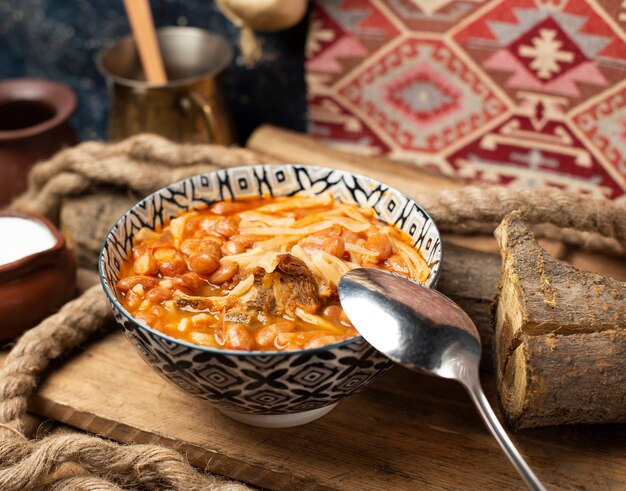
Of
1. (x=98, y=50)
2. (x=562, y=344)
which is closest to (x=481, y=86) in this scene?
(x=562, y=344)

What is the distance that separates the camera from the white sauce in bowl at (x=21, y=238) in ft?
7.92

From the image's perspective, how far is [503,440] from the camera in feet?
5.15

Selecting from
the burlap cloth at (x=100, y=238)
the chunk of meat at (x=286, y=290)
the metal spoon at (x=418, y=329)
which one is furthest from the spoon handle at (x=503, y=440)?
the burlap cloth at (x=100, y=238)

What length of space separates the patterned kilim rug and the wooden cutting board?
52.3 inches

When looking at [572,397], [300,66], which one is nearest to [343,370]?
[572,397]

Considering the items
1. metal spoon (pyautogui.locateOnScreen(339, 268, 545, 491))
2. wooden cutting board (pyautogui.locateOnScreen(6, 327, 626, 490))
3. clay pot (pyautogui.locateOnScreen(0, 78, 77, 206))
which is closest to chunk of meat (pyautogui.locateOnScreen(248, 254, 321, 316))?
metal spoon (pyautogui.locateOnScreen(339, 268, 545, 491))

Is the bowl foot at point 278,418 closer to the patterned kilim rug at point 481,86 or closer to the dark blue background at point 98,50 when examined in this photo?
the patterned kilim rug at point 481,86

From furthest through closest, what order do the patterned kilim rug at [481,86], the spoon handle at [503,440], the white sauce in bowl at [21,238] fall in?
the patterned kilim rug at [481,86] < the white sauce in bowl at [21,238] < the spoon handle at [503,440]

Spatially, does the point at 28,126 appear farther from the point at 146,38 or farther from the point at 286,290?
the point at 286,290

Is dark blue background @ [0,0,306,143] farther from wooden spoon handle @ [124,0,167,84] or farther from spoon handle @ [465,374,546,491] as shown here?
spoon handle @ [465,374,546,491]

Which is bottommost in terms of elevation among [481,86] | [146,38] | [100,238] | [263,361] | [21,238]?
[100,238]

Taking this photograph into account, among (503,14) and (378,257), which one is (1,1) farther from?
(378,257)

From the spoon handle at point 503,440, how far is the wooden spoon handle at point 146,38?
87.3 inches

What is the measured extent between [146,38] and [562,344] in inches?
89.5
